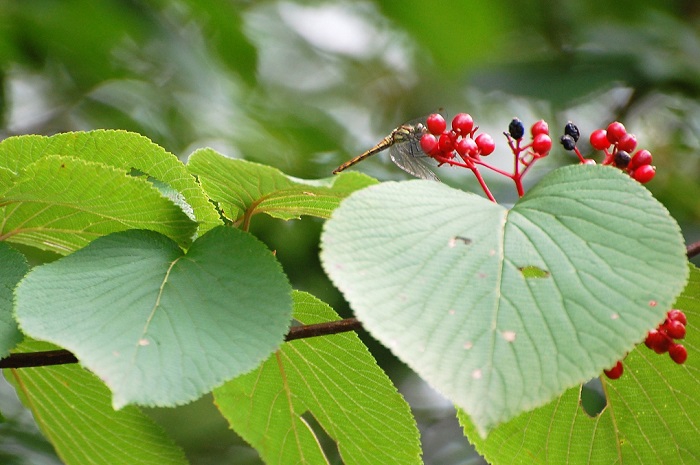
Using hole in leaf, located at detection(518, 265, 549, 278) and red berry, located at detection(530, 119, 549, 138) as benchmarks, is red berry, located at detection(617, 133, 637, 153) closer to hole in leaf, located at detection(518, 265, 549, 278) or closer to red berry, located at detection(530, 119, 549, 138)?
red berry, located at detection(530, 119, 549, 138)

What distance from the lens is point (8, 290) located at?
44.0 inches

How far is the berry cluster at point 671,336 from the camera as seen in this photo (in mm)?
1139

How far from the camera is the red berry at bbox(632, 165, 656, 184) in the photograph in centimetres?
124

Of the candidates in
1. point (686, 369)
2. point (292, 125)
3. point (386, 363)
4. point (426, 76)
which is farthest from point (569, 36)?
point (686, 369)

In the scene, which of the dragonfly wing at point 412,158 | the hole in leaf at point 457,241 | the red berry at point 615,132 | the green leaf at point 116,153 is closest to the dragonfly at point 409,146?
the dragonfly wing at point 412,158

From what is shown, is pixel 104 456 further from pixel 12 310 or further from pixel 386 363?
pixel 386 363

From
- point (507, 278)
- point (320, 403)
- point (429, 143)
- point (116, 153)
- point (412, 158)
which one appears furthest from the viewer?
point (412, 158)

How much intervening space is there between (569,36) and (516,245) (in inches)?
137

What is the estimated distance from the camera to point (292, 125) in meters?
3.35

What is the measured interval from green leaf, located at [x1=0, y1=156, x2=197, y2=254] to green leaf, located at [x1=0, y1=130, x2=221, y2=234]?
2.2 inches

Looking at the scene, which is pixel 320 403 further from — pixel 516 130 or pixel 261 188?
pixel 516 130

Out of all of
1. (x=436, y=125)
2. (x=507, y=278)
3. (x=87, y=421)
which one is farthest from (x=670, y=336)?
(x=87, y=421)

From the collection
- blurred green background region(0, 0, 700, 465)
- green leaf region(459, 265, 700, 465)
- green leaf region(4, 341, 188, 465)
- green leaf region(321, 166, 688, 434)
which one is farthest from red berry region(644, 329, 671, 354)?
blurred green background region(0, 0, 700, 465)

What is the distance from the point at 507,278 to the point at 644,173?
442mm
